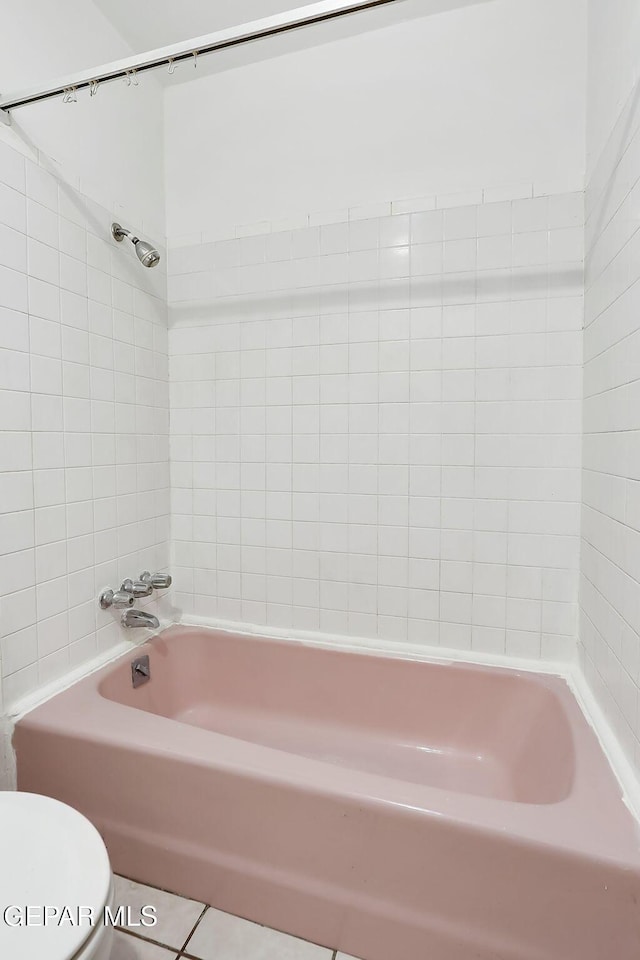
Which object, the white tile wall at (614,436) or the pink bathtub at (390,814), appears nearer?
the pink bathtub at (390,814)

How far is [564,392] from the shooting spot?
1473 millimetres

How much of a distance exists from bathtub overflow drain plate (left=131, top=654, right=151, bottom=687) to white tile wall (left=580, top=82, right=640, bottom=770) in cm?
143

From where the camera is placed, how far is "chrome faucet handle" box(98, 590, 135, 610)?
155cm

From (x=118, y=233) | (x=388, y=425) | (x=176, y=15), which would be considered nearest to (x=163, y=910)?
(x=388, y=425)

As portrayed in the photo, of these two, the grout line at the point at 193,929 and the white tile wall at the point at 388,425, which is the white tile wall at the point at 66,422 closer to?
the white tile wall at the point at 388,425

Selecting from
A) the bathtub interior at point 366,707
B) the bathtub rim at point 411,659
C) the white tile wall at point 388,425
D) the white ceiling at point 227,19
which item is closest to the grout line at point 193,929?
the bathtub interior at point 366,707

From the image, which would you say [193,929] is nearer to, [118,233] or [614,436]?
[614,436]

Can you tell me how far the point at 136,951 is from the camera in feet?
3.41

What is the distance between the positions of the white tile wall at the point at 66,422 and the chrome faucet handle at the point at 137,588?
0.04 meters

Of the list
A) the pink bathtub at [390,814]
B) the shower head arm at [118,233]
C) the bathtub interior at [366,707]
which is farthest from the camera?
the shower head arm at [118,233]

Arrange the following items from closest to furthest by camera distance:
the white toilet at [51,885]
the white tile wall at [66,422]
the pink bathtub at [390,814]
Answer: the white toilet at [51,885] → the pink bathtub at [390,814] → the white tile wall at [66,422]

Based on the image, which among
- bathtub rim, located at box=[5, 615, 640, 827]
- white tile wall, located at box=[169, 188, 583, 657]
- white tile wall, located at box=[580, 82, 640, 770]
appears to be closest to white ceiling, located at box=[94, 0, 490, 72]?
white tile wall, located at box=[169, 188, 583, 657]

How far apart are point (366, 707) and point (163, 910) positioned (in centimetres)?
79

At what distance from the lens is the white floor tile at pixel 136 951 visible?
1.03 metres
